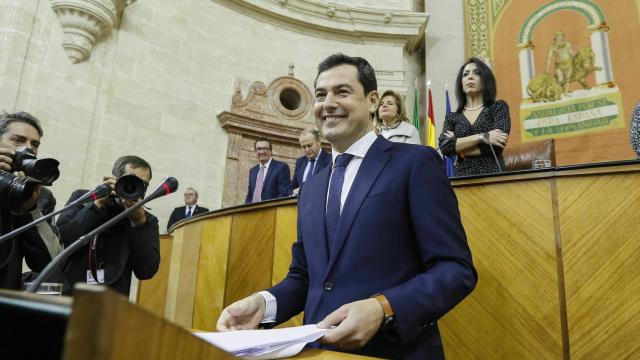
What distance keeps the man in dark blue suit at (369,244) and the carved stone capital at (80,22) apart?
17.1ft

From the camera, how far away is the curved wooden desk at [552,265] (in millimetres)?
1771

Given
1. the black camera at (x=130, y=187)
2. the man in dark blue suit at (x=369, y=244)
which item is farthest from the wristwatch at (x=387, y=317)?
the black camera at (x=130, y=187)

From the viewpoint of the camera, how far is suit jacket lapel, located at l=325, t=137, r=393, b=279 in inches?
45.5

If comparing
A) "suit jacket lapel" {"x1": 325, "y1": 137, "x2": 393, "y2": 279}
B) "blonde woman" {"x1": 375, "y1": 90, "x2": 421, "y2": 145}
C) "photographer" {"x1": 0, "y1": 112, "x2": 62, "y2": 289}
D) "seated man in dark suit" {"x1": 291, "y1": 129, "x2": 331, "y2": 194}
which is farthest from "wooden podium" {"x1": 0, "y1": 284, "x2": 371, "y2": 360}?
"seated man in dark suit" {"x1": 291, "y1": 129, "x2": 331, "y2": 194}

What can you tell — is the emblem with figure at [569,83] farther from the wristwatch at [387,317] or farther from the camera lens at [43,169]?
the camera lens at [43,169]

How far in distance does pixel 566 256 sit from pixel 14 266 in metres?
2.24

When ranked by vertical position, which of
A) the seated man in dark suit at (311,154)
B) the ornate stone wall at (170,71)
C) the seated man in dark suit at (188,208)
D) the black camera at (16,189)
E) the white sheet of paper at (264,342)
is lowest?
the white sheet of paper at (264,342)

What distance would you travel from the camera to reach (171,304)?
4059mm

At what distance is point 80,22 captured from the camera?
5.46 m

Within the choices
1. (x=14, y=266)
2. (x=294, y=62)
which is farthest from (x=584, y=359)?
(x=294, y=62)

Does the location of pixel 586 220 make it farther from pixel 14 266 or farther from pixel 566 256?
pixel 14 266

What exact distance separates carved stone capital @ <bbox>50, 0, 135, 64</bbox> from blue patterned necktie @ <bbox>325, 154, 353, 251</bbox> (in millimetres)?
5369

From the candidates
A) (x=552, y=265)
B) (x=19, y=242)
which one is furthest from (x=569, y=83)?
(x=19, y=242)

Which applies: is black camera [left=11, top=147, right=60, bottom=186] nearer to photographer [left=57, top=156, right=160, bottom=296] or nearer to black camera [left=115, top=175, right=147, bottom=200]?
black camera [left=115, top=175, right=147, bottom=200]
